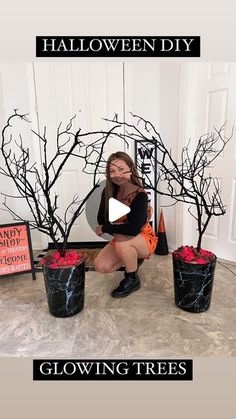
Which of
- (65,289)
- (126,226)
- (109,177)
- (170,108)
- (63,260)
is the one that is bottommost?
(65,289)

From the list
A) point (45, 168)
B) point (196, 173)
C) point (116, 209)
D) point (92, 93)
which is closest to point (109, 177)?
point (116, 209)

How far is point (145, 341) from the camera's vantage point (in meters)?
1.41

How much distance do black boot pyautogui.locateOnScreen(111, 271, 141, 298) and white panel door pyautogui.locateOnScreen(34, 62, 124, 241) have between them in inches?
50.4

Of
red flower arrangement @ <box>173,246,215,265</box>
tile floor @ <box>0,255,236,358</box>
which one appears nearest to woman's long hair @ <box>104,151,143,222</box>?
red flower arrangement @ <box>173,246,215,265</box>

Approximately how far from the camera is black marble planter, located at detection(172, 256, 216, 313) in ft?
5.00

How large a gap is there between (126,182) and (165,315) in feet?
2.69

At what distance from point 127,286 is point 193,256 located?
1.69ft

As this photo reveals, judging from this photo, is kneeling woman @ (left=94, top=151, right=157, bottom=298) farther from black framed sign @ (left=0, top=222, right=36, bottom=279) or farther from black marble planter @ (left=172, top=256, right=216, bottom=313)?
black framed sign @ (left=0, top=222, right=36, bottom=279)

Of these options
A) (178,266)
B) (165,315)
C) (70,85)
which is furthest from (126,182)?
(70,85)

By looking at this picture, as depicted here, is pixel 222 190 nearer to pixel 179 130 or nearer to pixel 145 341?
pixel 179 130

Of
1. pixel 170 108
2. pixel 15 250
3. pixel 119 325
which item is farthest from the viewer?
pixel 170 108

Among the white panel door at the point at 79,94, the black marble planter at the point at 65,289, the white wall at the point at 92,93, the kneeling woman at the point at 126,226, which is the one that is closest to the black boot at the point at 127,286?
the kneeling woman at the point at 126,226

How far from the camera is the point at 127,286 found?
185 centimetres

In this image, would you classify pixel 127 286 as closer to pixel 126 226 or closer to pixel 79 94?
pixel 126 226
